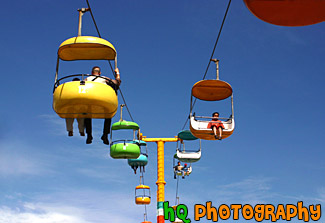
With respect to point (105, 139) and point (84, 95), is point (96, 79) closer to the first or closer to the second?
point (84, 95)

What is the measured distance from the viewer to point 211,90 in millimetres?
13547

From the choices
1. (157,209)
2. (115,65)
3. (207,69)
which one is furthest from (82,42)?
(157,209)

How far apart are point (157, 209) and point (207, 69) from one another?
486 inches

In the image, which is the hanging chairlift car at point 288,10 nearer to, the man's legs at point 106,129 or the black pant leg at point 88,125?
the man's legs at point 106,129

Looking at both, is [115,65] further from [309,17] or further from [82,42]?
[309,17]

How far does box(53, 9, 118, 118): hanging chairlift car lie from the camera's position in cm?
768

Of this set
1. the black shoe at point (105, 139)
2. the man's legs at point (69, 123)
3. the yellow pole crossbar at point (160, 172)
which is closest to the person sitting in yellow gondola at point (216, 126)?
the black shoe at point (105, 139)

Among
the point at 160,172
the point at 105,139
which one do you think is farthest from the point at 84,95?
the point at 160,172

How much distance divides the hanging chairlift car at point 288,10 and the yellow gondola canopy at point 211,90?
7.83 metres

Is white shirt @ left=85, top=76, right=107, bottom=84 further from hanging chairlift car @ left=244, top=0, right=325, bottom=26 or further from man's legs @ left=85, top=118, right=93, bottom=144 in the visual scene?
hanging chairlift car @ left=244, top=0, right=325, bottom=26

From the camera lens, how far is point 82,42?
7.85m

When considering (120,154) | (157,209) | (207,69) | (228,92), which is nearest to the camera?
(207,69)

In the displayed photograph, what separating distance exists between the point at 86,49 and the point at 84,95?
151 cm

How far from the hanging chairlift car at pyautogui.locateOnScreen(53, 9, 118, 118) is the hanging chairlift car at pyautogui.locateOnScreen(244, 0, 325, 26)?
4.03 m
